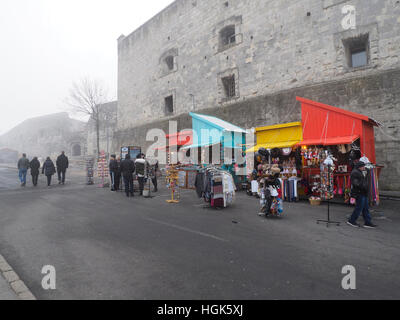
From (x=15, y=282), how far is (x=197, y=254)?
8.54 ft

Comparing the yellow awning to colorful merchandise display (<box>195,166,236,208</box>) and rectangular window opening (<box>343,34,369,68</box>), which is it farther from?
rectangular window opening (<box>343,34,369,68</box>)

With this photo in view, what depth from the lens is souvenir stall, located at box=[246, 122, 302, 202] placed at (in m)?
9.58

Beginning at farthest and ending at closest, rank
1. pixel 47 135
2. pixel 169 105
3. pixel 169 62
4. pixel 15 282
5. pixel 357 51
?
pixel 47 135 → pixel 169 62 → pixel 169 105 → pixel 357 51 → pixel 15 282

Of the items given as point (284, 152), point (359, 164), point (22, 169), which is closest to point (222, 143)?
point (284, 152)

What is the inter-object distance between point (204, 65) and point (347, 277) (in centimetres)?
1753

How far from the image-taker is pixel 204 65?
18.4 m

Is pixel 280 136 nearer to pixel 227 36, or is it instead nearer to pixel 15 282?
pixel 15 282

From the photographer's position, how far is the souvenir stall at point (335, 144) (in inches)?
338

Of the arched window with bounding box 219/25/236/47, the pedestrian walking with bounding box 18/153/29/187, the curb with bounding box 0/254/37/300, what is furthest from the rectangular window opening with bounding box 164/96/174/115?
the curb with bounding box 0/254/37/300

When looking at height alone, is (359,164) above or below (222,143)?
below

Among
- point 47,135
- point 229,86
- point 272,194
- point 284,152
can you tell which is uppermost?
point 47,135

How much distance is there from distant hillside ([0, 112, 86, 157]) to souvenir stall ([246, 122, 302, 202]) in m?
37.7

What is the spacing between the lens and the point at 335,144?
891 centimetres
